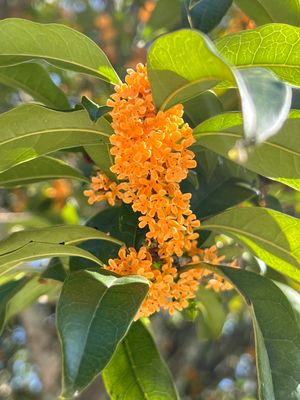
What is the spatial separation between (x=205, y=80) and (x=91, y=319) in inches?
16.2

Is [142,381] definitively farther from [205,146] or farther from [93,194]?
[205,146]

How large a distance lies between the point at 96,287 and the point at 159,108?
321 millimetres

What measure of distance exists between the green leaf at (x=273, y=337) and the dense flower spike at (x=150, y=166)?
0.52ft

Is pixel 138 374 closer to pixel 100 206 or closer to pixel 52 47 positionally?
pixel 52 47

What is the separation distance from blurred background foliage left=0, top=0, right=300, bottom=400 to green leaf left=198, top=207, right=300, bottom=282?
0.39ft

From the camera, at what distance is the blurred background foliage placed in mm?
1937

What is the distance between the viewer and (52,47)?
1296mm

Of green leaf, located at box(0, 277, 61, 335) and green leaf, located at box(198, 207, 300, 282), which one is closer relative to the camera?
green leaf, located at box(198, 207, 300, 282)

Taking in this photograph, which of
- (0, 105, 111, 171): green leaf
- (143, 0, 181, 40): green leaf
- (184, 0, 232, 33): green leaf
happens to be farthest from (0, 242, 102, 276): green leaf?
(143, 0, 181, 40): green leaf

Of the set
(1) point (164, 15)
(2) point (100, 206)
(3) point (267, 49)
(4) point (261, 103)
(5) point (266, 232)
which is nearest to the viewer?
(4) point (261, 103)

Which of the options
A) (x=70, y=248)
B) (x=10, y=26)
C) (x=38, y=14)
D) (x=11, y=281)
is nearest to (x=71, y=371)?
(x=70, y=248)

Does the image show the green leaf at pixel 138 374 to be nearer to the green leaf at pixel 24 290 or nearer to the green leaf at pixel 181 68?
the green leaf at pixel 24 290

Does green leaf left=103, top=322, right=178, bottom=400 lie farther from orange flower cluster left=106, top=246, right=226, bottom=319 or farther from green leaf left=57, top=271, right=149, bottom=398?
green leaf left=57, top=271, right=149, bottom=398

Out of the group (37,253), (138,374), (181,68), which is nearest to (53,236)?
(37,253)
